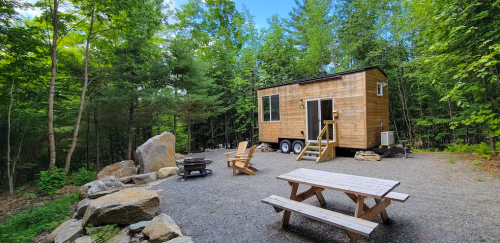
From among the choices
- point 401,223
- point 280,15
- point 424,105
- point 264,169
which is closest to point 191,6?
point 280,15

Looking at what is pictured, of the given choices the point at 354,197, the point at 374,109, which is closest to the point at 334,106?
the point at 374,109

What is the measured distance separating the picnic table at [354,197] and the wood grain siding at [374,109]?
14.3 ft

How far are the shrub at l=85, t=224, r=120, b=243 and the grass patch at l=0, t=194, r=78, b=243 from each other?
1.30 meters

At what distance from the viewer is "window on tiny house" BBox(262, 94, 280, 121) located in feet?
27.8

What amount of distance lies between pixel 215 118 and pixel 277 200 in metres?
10.6

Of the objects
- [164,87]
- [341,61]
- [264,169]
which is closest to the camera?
[264,169]

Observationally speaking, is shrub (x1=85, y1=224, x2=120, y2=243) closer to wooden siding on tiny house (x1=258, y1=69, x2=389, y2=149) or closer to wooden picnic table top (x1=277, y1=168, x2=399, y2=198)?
wooden picnic table top (x1=277, y1=168, x2=399, y2=198)

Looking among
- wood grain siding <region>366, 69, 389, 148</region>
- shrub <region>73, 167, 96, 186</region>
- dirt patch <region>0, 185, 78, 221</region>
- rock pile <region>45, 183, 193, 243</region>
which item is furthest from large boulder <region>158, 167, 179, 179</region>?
wood grain siding <region>366, 69, 389, 148</region>

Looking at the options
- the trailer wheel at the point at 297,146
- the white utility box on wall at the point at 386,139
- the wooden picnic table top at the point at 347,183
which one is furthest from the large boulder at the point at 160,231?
the white utility box on wall at the point at 386,139

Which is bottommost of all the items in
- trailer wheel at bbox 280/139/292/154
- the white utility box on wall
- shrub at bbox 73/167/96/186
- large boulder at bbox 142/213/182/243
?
shrub at bbox 73/167/96/186

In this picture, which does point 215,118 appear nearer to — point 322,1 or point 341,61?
point 341,61

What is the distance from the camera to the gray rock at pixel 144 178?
15.9 feet

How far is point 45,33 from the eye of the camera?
5801 millimetres

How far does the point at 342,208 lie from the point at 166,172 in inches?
173
